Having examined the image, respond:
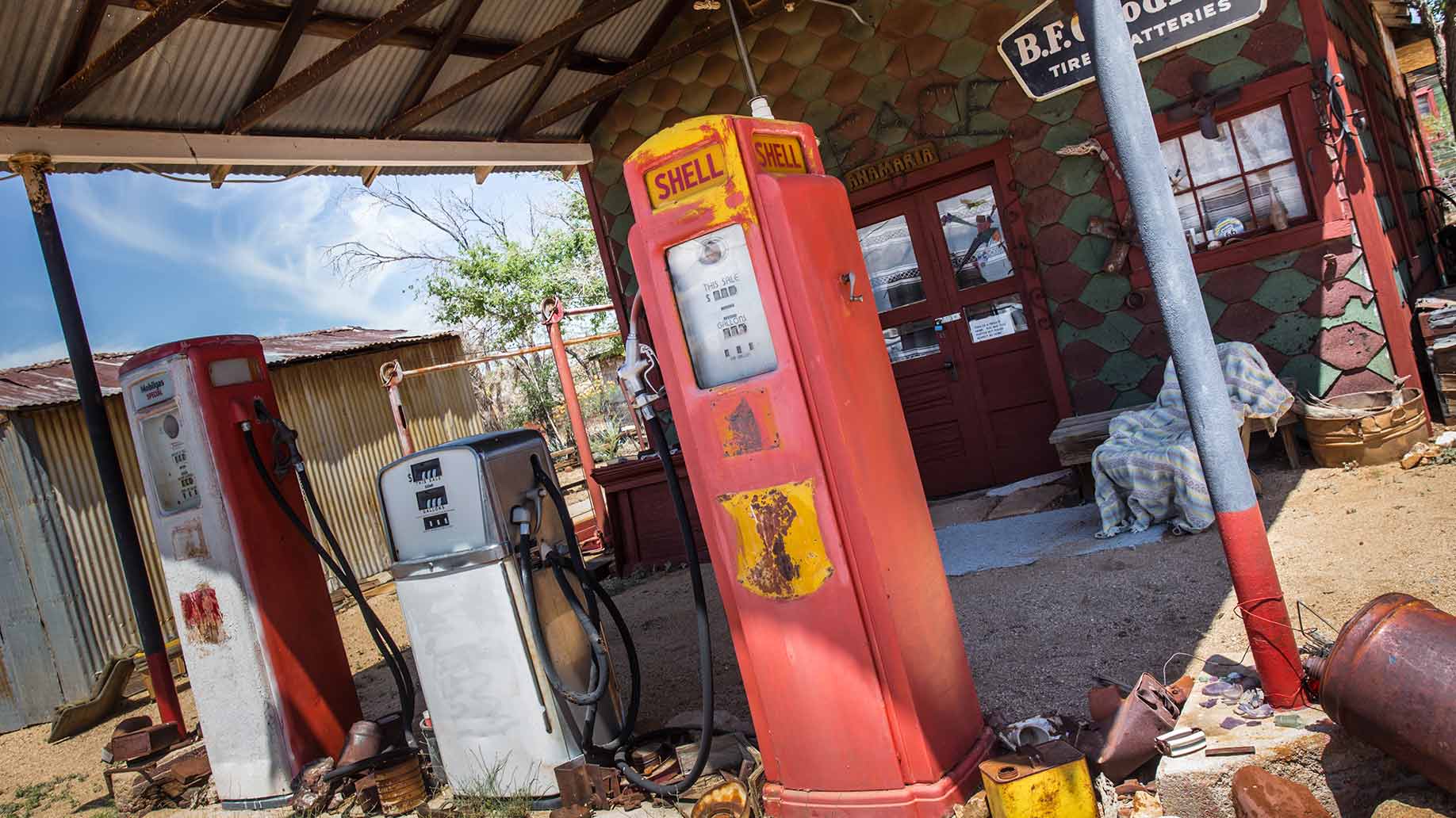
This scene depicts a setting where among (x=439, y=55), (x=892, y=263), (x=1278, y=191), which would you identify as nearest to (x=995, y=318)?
(x=892, y=263)

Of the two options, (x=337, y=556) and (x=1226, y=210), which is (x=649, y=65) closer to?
(x=1226, y=210)

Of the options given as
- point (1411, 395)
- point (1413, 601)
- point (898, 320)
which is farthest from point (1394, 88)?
point (1413, 601)

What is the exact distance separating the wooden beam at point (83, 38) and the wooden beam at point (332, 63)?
0.88 metres

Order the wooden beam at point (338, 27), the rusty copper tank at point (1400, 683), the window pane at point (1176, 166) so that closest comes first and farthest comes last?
the rusty copper tank at point (1400, 683)
the wooden beam at point (338, 27)
the window pane at point (1176, 166)

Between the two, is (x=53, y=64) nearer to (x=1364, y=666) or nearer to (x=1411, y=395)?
(x=1364, y=666)

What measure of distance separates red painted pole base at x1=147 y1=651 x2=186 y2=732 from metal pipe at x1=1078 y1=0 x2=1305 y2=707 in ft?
18.6

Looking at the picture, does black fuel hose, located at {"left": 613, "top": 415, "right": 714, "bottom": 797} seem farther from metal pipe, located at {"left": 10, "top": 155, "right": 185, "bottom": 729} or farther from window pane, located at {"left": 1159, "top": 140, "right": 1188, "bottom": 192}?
window pane, located at {"left": 1159, "top": 140, "right": 1188, "bottom": 192}

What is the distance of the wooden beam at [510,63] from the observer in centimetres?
586

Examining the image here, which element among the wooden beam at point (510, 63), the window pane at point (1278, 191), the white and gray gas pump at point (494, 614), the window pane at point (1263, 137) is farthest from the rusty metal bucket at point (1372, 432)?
the wooden beam at point (510, 63)

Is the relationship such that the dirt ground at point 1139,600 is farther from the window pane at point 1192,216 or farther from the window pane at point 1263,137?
the window pane at point 1263,137

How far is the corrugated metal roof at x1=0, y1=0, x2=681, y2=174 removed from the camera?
495 cm

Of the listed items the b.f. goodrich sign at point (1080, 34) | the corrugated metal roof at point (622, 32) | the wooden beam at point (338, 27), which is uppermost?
the corrugated metal roof at point (622, 32)

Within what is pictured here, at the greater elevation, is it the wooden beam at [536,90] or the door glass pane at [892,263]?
the wooden beam at [536,90]

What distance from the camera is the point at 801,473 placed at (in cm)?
294
